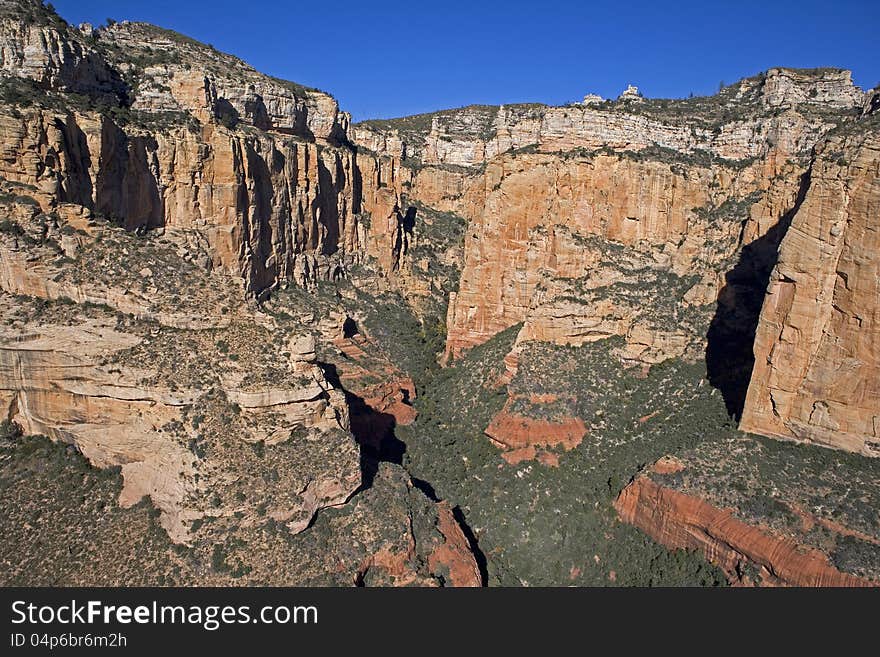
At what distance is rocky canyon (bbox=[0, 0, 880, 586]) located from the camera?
31.6 meters

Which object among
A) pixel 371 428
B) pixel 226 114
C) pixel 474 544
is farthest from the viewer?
pixel 226 114

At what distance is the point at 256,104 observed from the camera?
5975cm

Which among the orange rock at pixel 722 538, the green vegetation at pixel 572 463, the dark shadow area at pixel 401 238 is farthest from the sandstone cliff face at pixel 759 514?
the dark shadow area at pixel 401 238

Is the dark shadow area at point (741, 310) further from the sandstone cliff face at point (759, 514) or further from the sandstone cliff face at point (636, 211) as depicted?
the sandstone cliff face at point (759, 514)

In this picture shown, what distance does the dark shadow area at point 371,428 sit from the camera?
161 ft

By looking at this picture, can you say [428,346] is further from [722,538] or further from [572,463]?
[722,538]

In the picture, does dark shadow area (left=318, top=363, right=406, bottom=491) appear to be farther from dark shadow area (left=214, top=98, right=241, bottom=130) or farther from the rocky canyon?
dark shadow area (left=214, top=98, right=241, bottom=130)

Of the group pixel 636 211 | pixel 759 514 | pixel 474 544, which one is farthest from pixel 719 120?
pixel 474 544

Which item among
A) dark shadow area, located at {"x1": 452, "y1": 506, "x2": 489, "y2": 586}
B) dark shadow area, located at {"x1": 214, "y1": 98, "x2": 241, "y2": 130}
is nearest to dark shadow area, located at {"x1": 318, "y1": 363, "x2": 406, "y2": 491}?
dark shadow area, located at {"x1": 452, "y1": 506, "x2": 489, "y2": 586}

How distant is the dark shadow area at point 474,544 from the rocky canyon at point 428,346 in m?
0.21

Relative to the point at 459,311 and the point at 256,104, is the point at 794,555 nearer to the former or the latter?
the point at 459,311

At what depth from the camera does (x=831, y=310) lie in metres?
34.1

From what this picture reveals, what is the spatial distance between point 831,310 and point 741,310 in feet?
46.3

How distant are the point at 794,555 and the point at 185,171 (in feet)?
153
